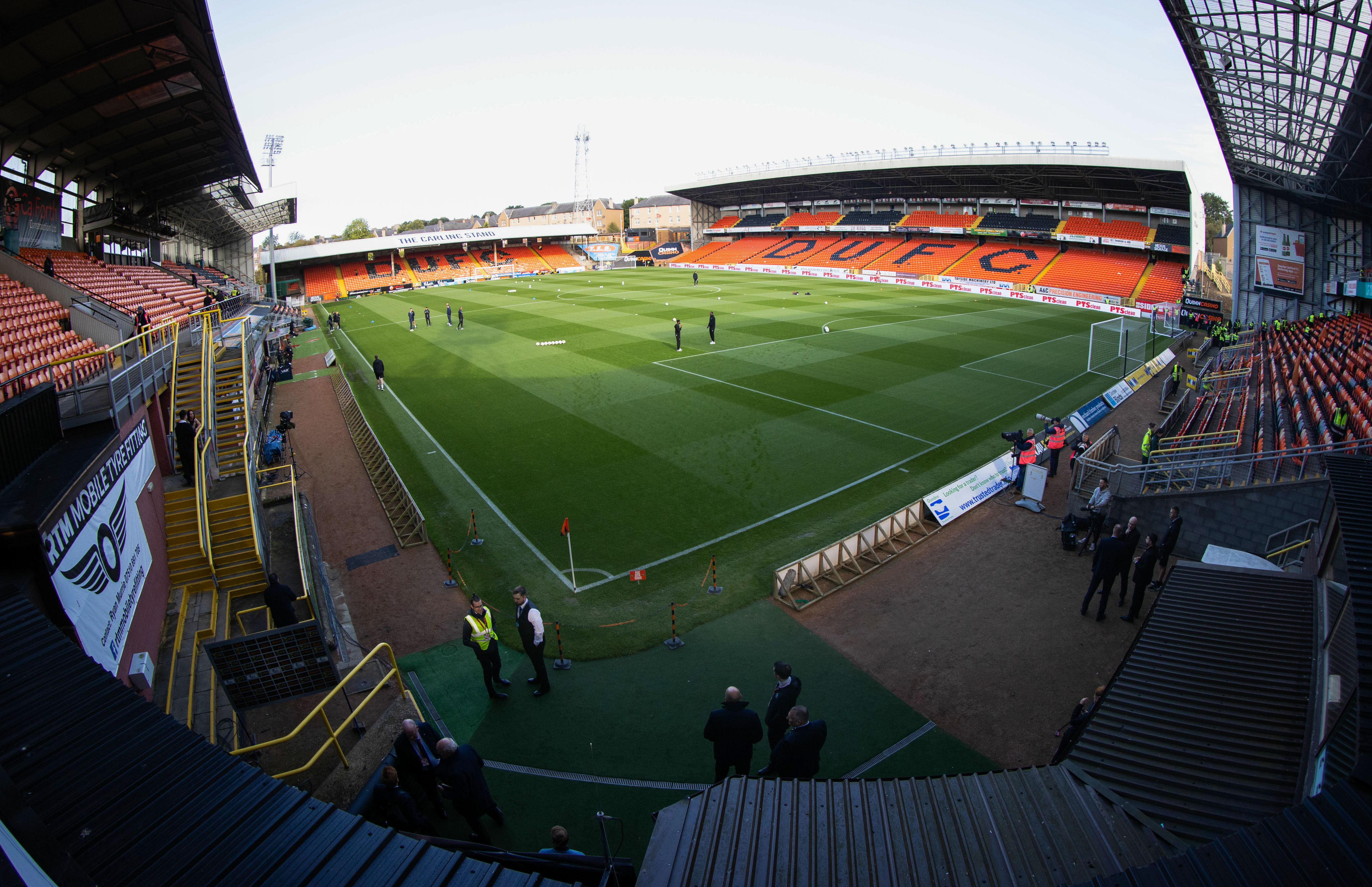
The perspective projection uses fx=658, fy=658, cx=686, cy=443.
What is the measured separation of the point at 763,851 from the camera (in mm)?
4332

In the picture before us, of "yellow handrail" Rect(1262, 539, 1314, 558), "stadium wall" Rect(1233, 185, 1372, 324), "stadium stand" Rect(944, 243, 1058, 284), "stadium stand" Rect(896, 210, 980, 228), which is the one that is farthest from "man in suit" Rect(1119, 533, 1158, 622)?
"stadium stand" Rect(896, 210, 980, 228)

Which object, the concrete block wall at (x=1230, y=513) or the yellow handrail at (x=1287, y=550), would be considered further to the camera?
the concrete block wall at (x=1230, y=513)

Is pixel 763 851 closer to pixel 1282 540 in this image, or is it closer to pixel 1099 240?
pixel 1282 540

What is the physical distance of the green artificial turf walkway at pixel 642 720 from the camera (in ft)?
23.9

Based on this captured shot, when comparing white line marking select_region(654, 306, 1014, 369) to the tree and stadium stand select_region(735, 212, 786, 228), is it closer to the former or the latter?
stadium stand select_region(735, 212, 786, 228)

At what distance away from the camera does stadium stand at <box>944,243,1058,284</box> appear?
5738cm

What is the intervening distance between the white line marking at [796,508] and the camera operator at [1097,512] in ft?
16.8

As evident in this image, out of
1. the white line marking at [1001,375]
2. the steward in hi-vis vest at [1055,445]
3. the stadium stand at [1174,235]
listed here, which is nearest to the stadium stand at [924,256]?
the stadium stand at [1174,235]

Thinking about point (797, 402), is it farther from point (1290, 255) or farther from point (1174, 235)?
point (1174, 235)

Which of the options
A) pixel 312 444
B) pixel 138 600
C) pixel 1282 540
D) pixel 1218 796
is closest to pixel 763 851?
pixel 1218 796

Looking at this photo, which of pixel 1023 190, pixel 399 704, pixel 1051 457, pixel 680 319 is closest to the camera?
pixel 399 704

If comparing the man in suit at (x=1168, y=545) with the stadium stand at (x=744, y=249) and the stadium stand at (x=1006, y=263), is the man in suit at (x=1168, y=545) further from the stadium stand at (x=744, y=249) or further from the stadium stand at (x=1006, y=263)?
the stadium stand at (x=744, y=249)

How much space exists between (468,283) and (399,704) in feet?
236

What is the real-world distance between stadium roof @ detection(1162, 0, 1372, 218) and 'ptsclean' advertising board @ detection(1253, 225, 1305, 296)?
4.87m
